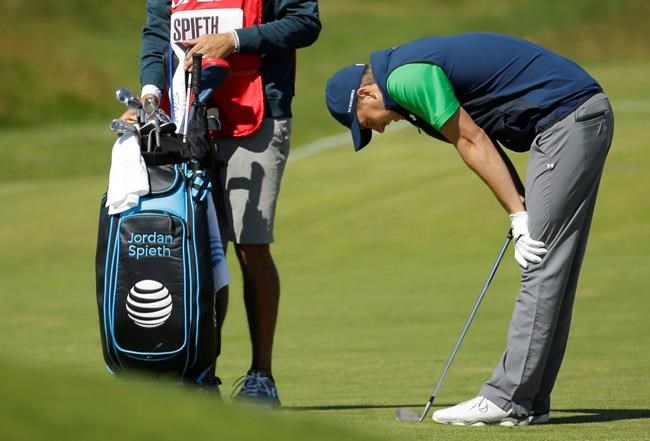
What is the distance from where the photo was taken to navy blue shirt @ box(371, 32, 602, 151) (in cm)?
504

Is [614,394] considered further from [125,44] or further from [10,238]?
[125,44]

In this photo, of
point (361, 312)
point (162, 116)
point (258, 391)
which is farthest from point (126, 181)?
point (361, 312)

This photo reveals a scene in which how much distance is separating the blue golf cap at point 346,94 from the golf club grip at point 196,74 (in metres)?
0.54

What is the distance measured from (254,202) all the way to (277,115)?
38 cm

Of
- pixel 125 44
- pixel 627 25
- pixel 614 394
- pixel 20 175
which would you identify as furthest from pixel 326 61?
pixel 614 394

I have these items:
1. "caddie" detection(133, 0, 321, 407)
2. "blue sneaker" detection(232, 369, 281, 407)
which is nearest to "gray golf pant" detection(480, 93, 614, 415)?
"blue sneaker" detection(232, 369, 281, 407)

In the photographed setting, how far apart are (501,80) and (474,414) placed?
1.24 meters

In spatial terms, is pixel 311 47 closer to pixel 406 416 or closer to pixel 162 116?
pixel 162 116

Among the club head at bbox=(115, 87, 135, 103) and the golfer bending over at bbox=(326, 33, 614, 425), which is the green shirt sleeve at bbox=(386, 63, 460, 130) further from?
the club head at bbox=(115, 87, 135, 103)

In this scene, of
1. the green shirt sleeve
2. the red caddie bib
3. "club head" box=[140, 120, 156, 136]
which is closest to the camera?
the green shirt sleeve

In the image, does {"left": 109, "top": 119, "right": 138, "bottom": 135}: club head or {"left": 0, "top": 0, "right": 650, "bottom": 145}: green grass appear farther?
{"left": 0, "top": 0, "right": 650, "bottom": 145}: green grass

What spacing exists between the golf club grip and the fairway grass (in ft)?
4.43

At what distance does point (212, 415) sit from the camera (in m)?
2.24

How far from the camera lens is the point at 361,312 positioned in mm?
10359
